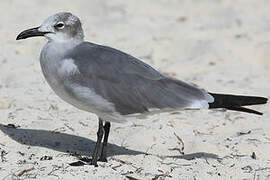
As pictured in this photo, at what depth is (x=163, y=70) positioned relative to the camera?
584cm

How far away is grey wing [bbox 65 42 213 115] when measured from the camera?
375 cm

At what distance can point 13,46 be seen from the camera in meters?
5.97

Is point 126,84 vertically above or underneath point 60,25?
underneath

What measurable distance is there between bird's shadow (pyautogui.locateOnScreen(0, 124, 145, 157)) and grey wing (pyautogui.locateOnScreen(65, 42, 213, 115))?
0.48 metres

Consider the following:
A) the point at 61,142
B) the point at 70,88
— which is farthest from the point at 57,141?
the point at 70,88

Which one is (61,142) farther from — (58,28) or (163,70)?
(163,70)

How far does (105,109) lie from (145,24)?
3.32 metres

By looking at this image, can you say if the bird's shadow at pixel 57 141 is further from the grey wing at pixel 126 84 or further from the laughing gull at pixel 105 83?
the grey wing at pixel 126 84

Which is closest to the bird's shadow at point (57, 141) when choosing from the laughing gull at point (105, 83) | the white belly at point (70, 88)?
the laughing gull at point (105, 83)

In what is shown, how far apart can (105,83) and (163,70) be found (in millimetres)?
2123

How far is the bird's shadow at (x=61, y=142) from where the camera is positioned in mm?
4098

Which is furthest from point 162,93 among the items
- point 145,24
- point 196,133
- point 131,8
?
point 131,8

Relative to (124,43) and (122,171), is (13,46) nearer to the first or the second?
(124,43)

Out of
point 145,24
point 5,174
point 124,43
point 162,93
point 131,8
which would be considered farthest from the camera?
point 131,8
